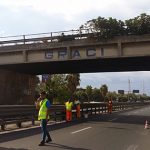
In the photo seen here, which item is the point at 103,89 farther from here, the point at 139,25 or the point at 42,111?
the point at 42,111

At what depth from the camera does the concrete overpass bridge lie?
98.3 feet

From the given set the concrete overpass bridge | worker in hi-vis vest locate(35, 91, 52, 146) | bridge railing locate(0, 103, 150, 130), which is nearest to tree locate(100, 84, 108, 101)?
the concrete overpass bridge

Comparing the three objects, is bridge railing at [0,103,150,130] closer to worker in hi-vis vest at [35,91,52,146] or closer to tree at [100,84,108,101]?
worker in hi-vis vest at [35,91,52,146]

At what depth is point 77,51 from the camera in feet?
105

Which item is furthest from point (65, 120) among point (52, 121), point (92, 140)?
point (92, 140)

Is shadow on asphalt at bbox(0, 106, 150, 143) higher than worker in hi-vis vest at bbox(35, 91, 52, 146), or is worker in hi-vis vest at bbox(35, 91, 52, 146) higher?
worker in hi-vis vest at bbox(35, 91, 52, 146)

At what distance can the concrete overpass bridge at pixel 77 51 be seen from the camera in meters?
30.0

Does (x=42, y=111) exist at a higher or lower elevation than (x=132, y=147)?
higher

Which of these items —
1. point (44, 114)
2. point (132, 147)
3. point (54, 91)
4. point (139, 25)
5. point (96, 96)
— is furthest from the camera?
point (96, 96)

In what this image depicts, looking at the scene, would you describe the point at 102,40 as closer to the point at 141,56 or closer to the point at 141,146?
the point at 141,56

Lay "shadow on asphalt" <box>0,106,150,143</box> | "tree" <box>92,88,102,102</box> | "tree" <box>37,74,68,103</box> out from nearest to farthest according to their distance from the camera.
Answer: "shadow on asphalt" <box>0,106,150,143</box> → "tree" <box>37,74,68,103</box> → "tree" <box>92,88,102,102</box>

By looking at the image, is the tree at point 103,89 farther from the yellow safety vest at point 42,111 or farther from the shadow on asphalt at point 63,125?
the yellow safety vest at point 42,111

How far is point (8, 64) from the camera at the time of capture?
115 ft

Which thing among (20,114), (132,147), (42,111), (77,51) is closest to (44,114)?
(42,111)
